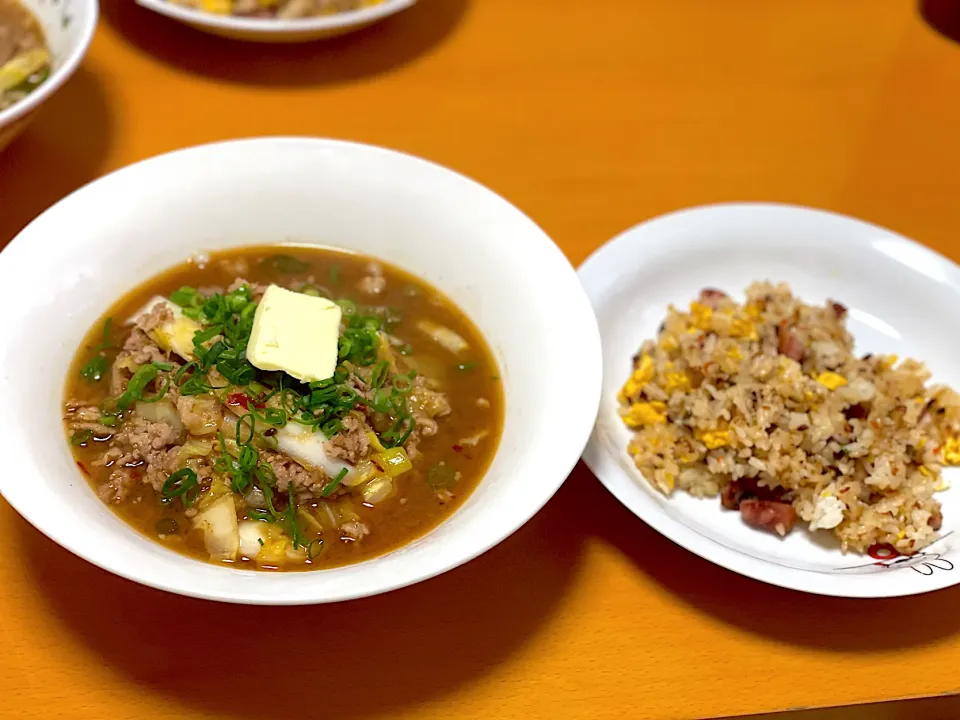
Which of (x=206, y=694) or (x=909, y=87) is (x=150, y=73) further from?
(x=909, y=87)

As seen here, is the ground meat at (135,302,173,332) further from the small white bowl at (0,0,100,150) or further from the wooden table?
the small white bowl at (0,0,100,150)

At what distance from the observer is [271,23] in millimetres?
2570

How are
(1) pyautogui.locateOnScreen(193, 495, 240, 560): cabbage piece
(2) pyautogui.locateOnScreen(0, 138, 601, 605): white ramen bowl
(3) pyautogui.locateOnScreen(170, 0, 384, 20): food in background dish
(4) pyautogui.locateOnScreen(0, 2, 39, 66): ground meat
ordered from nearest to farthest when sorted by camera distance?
(2) pyautogui.locateOnScreen(0, 138, 601, 605): white ramen bowl → (1) pyautogui.locateOnScreen(193, 495, 240, 560): cabbage piece → (4) pyautogui.locateOnScreen(0, 2, 39, 66): ground meat → (3) pyautogui.locateOnScreen(170, 0, 384, 20): food in background dish

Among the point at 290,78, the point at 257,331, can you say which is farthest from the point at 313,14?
the point at 257,331

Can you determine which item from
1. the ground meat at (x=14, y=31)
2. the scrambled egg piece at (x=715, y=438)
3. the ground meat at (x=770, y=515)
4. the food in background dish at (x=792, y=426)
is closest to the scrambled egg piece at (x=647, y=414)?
the food in background dish at (x=792, y=426)

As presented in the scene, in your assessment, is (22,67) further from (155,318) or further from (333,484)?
(333,484)

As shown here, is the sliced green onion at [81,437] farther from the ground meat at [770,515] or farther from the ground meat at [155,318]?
the ground meat at [770,515]

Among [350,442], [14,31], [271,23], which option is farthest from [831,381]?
[14,31]

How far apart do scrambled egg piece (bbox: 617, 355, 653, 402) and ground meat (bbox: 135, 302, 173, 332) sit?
999 millimetres

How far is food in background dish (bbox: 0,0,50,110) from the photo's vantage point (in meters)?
2.22

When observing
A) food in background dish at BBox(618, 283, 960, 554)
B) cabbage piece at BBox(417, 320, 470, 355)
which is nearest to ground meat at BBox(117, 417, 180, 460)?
cabbage piece at BBox(417, 320, 470, 355)

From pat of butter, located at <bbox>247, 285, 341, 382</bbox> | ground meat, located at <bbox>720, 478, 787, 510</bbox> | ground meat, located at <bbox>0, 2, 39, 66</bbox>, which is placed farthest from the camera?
ground meat, located at <bbox>0, 2, 39, 66</bbox>

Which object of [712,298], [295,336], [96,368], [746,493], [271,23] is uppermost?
[271,23]

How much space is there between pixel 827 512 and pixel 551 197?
1.17m
